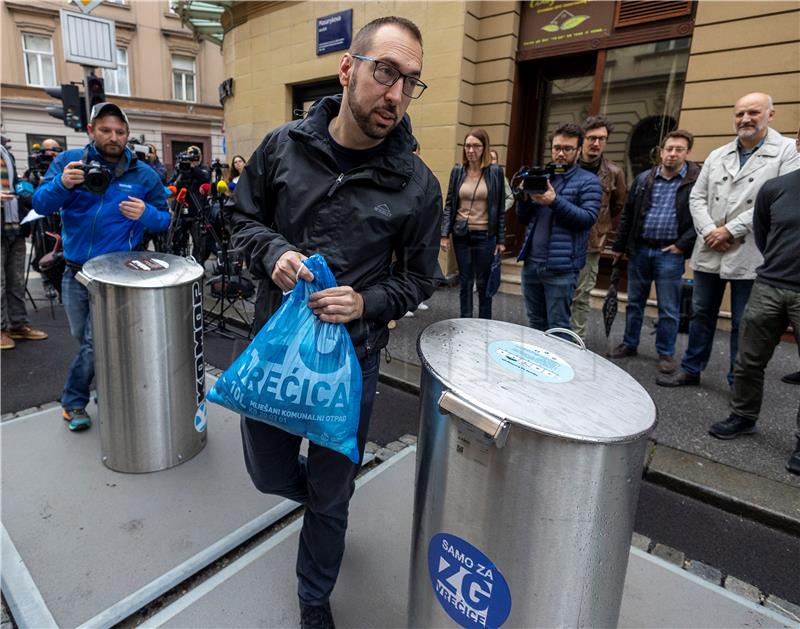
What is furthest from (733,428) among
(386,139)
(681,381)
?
(386,139)

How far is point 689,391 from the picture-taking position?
13.1ft

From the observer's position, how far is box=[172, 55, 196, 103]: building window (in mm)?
24828

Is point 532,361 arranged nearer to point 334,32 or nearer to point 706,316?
point 706,316

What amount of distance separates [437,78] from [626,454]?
7.33 metres

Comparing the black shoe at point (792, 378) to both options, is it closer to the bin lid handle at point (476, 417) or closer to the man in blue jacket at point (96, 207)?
the bin lid handle at point (476, 417)

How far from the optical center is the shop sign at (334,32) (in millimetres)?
8203

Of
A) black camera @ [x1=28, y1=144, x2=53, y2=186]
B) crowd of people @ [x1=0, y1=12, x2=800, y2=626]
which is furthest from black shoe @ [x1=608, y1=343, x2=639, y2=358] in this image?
black camera @ [x1=28, y1=144, x2=53, y2=186]

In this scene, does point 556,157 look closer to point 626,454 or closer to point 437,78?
point 626,454

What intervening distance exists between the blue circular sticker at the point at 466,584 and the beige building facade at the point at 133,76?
23.1 metres

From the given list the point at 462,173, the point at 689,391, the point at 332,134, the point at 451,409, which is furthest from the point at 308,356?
the point at 462,173

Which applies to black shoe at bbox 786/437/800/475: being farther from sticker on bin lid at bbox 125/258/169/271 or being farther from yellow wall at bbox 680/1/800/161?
yellow wall at bbox 680/1/800/161

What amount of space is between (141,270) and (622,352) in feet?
13.5

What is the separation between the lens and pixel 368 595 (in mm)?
1958

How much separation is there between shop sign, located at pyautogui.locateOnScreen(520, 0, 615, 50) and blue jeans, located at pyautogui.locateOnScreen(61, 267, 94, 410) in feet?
22.3
